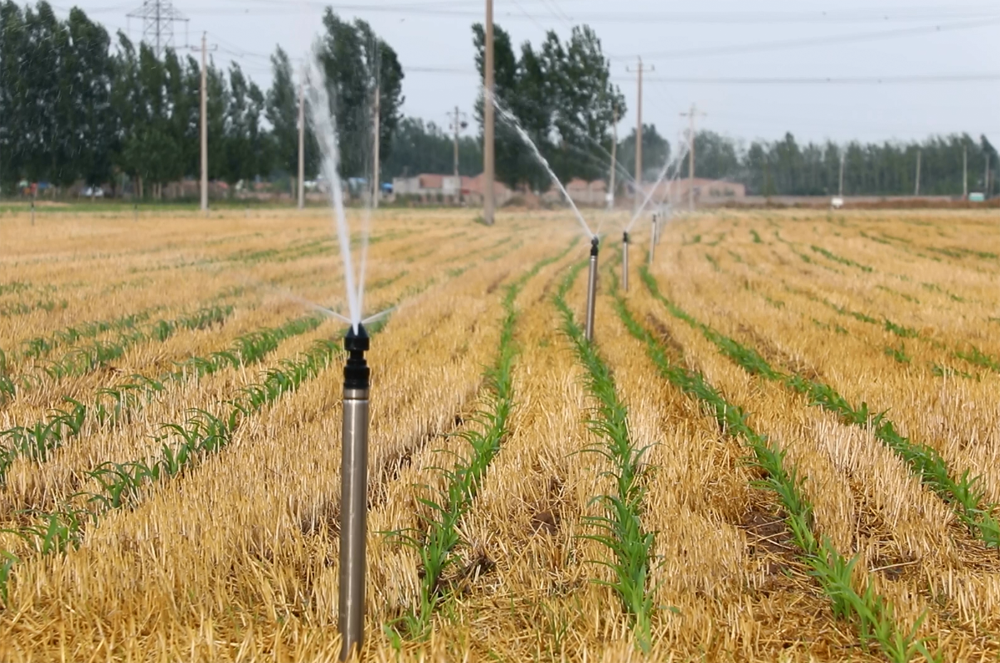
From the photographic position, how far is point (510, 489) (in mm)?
4562

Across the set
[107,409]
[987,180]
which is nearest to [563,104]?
[107,409]

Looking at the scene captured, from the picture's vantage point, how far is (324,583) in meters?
3.42

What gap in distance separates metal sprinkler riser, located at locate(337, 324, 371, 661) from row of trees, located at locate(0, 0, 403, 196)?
1831mm

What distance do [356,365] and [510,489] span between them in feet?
5.57

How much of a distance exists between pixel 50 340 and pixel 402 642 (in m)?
6.77

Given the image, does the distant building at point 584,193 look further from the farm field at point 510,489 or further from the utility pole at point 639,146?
the farm field at point 510,489

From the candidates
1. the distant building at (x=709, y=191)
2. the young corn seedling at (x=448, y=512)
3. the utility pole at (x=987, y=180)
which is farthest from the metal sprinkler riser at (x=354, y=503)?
the utility pole at (x=987, y=180)

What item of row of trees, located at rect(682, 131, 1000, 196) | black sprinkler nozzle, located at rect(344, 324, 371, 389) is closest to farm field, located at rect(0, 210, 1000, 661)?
black sprinkler nozzle, located at rect(344, 324, 371, 389)

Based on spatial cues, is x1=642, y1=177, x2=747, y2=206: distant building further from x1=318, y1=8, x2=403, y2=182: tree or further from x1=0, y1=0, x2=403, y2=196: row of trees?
x1=318, y1=8, x2=403, y2=182: tree

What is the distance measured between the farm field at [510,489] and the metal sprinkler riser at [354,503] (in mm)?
89

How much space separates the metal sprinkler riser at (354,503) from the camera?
301 centimetres

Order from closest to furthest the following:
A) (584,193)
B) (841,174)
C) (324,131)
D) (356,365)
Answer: (356,365)
(324,131)
(584,193)
(841,174)

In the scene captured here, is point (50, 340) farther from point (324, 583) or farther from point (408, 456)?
point (324, 583)

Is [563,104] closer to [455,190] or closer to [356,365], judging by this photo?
[455,190]
